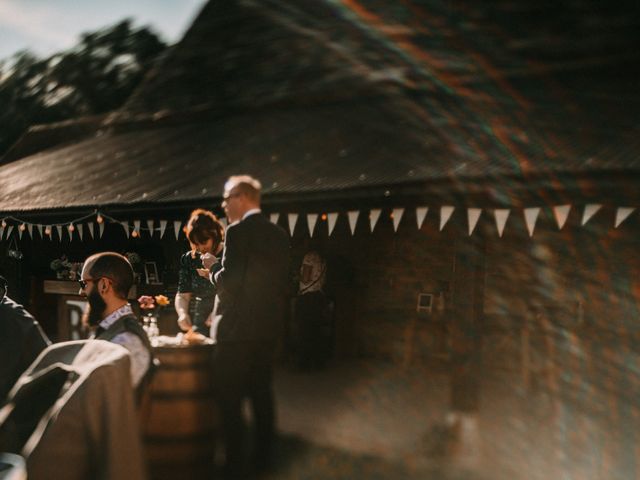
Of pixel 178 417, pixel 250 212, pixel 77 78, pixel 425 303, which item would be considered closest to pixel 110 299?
pixel 178 417

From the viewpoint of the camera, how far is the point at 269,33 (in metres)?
9.98

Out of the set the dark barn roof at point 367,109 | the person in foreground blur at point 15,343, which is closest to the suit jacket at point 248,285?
the person in foreground blur at point 15,343

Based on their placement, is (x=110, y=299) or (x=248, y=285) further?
(x=248, y=285)

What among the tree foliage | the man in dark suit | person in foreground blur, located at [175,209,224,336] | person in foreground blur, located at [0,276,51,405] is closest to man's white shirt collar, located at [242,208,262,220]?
the man in dark suit

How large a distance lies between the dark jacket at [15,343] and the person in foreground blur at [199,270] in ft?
4.20

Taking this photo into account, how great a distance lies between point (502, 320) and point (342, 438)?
3.53 meters

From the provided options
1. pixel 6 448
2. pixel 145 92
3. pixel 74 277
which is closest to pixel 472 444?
pixel 6 448

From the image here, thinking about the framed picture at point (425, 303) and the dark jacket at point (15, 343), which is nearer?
the dark jacket at point (15, 343)

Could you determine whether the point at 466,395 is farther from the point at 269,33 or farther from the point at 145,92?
the point at 145,92

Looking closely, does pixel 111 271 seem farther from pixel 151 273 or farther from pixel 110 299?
pixel 151 273

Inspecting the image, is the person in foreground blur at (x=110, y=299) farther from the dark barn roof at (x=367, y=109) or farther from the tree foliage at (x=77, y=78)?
the tree foliage at (x=77, y=78)

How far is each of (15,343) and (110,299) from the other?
0.52 m

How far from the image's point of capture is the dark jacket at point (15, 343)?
3047 millimetres

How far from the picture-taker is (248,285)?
3.71 metres
